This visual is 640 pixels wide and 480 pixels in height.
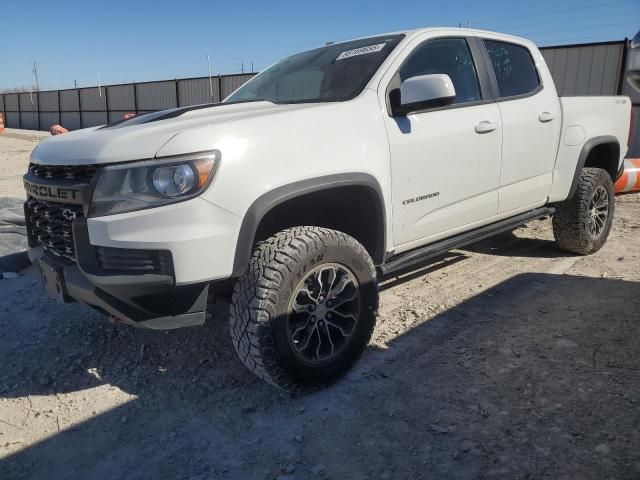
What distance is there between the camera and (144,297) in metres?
2.30

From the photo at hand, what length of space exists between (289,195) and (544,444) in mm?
1568

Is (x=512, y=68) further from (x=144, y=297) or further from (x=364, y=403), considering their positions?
(x=144, y=297)

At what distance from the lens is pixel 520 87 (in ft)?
13.6

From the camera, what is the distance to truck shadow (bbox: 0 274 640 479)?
7.48ft

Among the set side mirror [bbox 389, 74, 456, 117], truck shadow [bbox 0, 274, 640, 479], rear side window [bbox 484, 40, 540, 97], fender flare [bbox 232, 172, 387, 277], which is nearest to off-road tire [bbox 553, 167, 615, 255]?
rear side window [bbox 484, 40, 540, 97]

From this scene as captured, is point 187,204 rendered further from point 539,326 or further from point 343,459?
point 539,326

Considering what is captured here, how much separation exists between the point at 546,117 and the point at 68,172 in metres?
3.42

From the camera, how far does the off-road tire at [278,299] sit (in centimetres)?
249

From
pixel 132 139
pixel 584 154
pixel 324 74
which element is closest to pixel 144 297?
pixel 132 139

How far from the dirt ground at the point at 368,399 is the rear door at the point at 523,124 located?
80cm

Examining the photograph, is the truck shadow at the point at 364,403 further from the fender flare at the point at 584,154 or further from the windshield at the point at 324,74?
the windshield at the point at 324,74

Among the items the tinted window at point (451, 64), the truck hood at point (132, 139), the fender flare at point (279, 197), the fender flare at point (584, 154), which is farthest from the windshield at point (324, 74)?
the fender flare at point (584, 154)

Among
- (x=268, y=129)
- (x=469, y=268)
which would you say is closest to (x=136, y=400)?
(x=268, y=129)

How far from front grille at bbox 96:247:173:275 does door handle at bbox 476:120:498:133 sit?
2.26 meters
